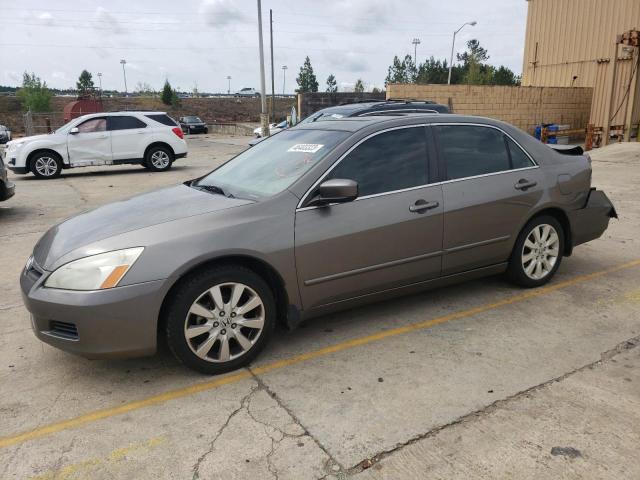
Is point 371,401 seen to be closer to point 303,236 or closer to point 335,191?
point 303,236

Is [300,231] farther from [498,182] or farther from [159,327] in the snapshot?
[498,182]

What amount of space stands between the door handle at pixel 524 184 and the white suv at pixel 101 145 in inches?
476

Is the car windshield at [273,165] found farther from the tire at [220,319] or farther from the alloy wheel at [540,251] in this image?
the alloy wheel at [540,251]

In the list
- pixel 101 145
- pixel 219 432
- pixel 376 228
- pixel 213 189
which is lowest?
pixel 219 432

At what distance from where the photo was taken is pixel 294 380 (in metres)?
3.28

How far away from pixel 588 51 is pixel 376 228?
23.8 meters

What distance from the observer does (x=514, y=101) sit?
2120 centimetres

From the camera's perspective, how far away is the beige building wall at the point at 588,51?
20.5 metres

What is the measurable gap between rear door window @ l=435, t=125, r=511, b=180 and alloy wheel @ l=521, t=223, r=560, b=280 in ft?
2.18

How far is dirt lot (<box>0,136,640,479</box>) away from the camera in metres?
2.52

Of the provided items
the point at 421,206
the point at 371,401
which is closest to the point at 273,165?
the point at 421,206

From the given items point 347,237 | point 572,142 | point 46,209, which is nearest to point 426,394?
point 347,237

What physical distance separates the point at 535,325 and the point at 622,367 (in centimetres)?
73

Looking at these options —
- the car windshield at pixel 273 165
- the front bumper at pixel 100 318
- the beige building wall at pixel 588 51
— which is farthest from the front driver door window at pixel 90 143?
the beige building wall at pixel 588 51
